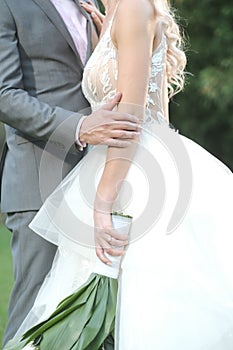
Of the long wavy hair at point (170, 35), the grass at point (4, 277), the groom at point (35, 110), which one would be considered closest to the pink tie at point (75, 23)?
the groom at point (35, 110)

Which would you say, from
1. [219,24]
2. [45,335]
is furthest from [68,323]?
[219,24]

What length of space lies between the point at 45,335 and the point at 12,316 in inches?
21.9

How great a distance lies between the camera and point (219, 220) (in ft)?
10.4

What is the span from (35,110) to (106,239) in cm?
56

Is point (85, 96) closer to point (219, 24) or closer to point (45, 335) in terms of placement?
point (45, 335)

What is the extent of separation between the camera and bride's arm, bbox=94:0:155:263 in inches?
120

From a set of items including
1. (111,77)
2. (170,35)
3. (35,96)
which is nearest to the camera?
(111,77)

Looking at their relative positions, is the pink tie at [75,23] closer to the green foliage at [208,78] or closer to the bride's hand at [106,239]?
the bride's hand at [106,239]

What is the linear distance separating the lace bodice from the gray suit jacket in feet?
0.41

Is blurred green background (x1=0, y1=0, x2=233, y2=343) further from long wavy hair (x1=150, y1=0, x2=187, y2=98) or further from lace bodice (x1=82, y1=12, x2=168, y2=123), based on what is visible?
lace bodice (x1=82, y1=12, x2=168, y2=123)

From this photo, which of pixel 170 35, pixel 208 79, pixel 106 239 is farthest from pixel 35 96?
pixel 208 79

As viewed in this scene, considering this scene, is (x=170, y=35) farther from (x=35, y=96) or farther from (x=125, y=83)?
(x=35, y=96)

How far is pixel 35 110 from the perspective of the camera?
330 centimetres

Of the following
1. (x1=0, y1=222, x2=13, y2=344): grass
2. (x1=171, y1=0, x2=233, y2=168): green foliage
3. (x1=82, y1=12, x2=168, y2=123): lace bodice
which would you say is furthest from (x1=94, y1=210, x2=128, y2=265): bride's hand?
(x1=171, y1=0, x2=233, y2=168): green foliage
